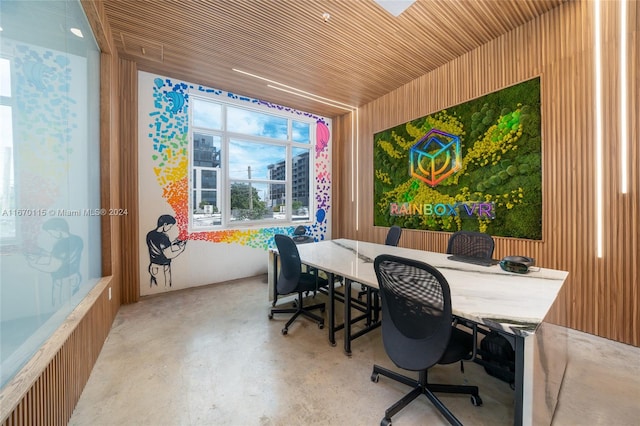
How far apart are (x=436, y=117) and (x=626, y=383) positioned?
3.49 metres

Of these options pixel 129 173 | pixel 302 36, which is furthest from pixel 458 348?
pixel 129 173

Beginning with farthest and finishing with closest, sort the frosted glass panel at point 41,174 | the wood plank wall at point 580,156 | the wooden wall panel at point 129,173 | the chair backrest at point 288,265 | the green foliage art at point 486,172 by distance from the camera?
the wooden wall panel at point 129,173 → the green foliage art at point 486,172 → the chair backrest at point 288,265 → the wood plank wall at point 580,156 → the frosted glass panel at point 41,174

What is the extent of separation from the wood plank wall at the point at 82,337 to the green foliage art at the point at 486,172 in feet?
13.7

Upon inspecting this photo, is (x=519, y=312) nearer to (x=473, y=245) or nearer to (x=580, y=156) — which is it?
(x=473, y=245)

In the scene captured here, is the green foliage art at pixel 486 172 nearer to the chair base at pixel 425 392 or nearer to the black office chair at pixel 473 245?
the black office chair at pixel 473 245

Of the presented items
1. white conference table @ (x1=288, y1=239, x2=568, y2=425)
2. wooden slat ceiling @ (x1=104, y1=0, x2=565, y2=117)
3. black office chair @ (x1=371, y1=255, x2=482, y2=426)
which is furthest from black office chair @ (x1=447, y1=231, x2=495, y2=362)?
wooden slat ceiling @ (x1=104, y1=0, x2=565, y2=117)

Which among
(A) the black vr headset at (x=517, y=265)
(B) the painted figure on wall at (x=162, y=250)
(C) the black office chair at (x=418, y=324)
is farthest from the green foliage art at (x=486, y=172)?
(B) the painted figure on wall at (x=162, y=250)

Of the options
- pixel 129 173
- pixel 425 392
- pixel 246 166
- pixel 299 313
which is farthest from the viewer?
pixel 246 166

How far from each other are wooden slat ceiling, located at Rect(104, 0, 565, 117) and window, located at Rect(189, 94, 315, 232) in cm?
68

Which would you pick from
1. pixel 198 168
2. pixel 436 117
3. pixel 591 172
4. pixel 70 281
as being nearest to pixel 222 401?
pixel 70 281

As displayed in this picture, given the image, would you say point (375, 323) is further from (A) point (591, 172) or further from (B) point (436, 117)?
(B) point (436, 117)

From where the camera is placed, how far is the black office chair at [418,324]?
1353 mm

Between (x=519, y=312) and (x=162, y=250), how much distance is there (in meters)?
4.36

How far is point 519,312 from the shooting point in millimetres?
1277
